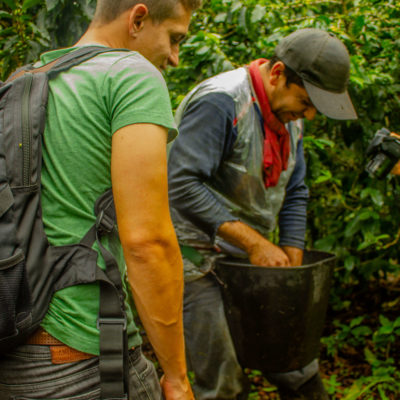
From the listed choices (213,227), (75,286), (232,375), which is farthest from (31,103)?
(232,375)

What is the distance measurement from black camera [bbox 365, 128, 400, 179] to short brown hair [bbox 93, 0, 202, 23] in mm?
1678

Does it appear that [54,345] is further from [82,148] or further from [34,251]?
[82,148]

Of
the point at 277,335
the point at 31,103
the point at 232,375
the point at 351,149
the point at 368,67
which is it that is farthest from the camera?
the point at 351,149

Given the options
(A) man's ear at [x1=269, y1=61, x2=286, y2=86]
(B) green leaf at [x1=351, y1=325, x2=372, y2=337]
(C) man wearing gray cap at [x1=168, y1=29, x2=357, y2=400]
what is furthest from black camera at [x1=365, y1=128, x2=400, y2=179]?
(B) green leaf at [x1=351, y1=325, x2=372, y2=337]

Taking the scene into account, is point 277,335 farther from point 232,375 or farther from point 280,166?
point 280,166

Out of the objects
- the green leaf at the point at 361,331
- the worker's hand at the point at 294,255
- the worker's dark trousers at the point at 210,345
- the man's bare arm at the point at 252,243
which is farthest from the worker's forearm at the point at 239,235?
the green leaf at the point at 361,331

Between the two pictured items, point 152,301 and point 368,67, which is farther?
point 368,67

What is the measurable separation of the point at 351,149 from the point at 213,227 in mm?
1801

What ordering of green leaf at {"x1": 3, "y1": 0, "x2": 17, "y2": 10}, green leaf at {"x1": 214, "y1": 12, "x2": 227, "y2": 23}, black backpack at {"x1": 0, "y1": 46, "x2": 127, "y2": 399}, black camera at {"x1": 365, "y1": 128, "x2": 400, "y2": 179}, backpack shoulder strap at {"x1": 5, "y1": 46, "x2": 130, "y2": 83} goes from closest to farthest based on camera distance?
1. black backpack at {"x1": 0, "y1": 46, "x2": 127, "y2": 399}
2. backpack shoulder strap at {"x1": 5, "y1": 46, "x2": 130, "y2": 83}
3. green leaf at {"x1": 3, "y1": 0, "x2": 17, "y2": 10}
4. black camera at {"x1": 365, "y1": 128, "x2": 400, "y2": 179}
5. green leaf at {"x1": 214, "y1": 12, "x2": 227, "y2": 23}

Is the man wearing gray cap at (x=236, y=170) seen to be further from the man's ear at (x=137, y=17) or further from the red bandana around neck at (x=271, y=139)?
the man's ear at (x=137, y=17)

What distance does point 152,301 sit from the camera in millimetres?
1114

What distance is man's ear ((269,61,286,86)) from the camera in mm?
2145

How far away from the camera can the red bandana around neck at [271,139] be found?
2.16m

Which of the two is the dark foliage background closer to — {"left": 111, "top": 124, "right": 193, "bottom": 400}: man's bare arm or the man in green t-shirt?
the man in green t-shirt
